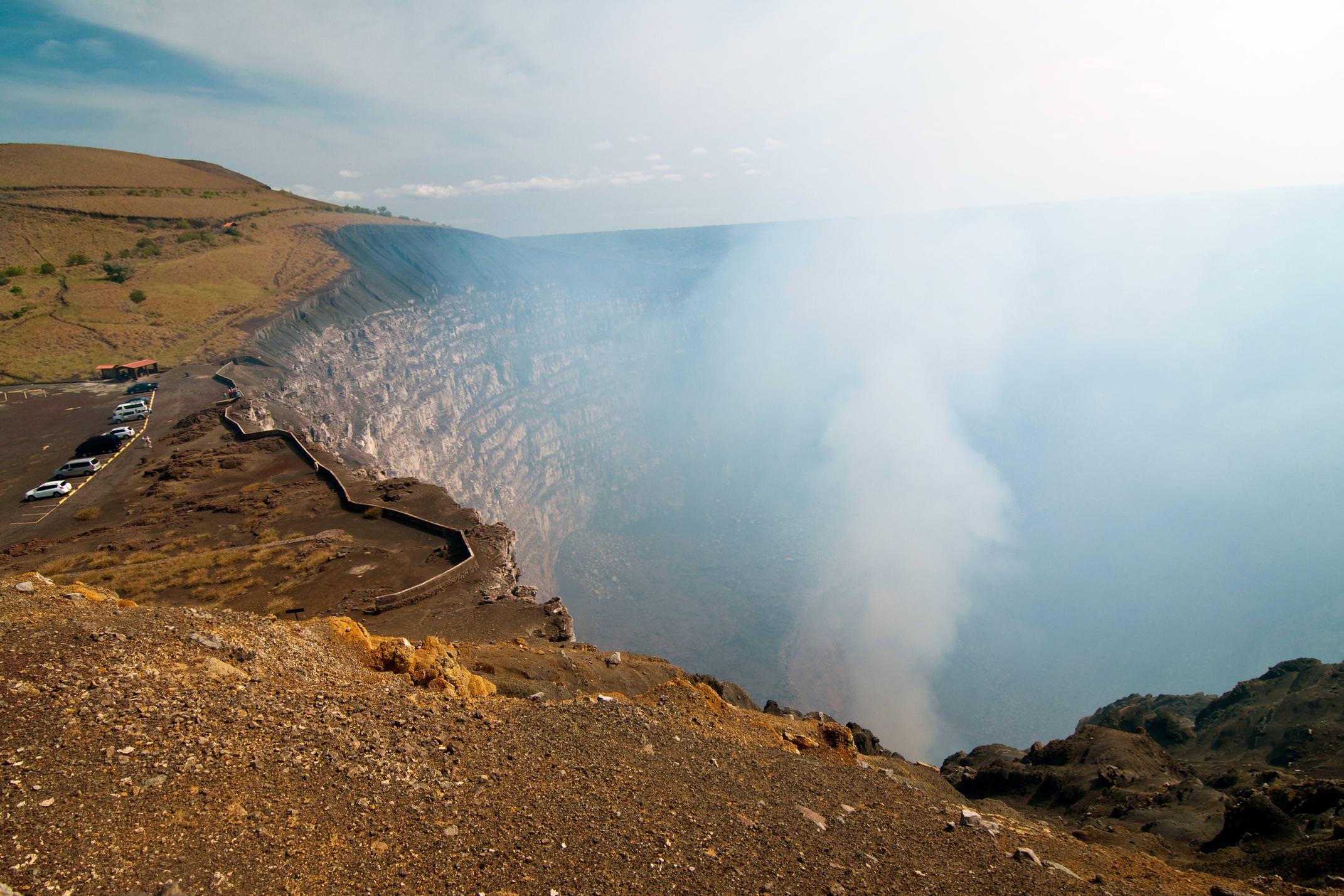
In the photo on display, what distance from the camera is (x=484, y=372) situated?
73.2 meters

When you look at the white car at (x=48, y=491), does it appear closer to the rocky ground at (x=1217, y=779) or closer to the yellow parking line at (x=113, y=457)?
the yellow parking line at (x=113, y=457)

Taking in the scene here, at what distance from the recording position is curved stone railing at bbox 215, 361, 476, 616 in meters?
20.7

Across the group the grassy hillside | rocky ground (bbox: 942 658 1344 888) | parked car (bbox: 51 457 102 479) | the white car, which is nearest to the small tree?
the grassy hillside

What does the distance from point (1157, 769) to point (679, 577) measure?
170 feet

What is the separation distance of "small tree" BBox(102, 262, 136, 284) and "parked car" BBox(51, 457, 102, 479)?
38.2 meters

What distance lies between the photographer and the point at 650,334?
103 metres

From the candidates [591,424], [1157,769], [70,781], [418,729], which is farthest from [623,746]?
[591,424]

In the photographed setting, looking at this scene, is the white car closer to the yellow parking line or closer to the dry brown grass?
the yellow parking line

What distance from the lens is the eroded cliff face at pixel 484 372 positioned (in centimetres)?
5294

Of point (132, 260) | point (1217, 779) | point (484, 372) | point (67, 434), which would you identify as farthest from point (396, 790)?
point (132, 260)

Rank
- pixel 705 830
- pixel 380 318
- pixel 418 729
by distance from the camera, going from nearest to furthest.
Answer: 1. pixel 705 830
2. pixel 418 729
3. pixel 380 318

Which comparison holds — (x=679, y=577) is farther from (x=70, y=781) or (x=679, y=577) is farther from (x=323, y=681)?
(x=70, y=781)

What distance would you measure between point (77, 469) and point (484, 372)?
45.7 meters

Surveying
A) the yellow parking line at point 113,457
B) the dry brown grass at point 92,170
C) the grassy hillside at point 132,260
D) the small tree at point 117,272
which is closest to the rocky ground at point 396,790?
the yellow parking line at point 113,457
